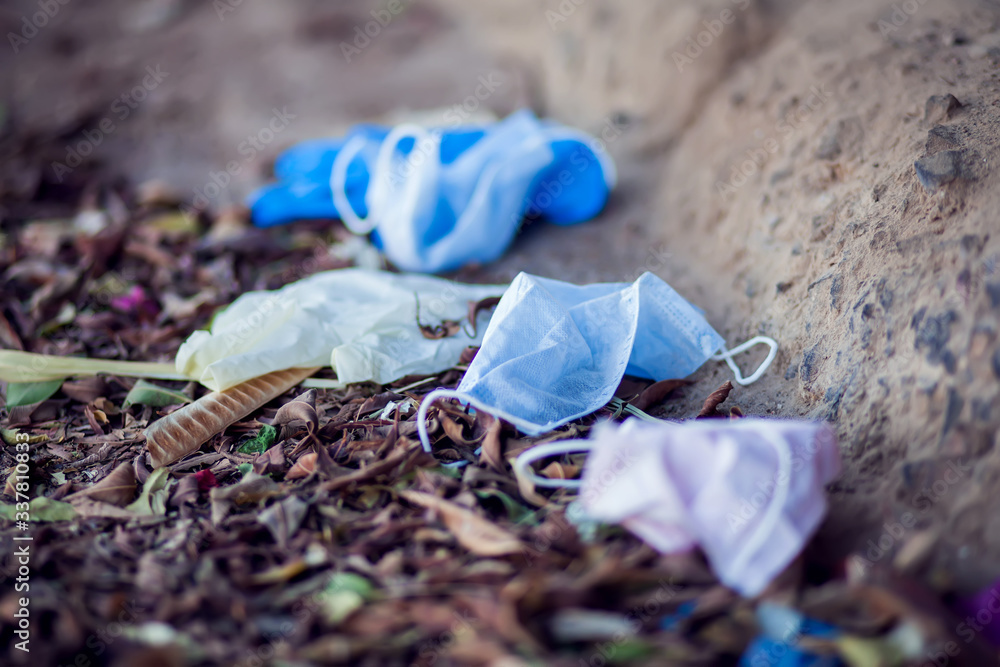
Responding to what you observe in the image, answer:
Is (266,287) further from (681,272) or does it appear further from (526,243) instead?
(681,272)

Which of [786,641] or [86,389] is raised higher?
[786,641]

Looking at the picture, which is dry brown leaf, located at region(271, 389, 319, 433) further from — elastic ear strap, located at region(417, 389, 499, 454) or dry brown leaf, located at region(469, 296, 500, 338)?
dry brown leaf, located at region(469, 296, 500, 338)

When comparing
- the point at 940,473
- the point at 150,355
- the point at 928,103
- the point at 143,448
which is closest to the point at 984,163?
the point at 928,103

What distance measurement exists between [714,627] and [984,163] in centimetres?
143

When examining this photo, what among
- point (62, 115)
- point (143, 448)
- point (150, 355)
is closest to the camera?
point (143, 448)

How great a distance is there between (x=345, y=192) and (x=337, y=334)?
134 cm

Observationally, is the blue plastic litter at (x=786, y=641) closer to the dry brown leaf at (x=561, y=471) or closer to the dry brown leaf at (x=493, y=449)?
the dry brown leaf at (x=561, y=471)

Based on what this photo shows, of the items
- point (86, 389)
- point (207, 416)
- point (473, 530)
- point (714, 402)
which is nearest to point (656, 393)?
point (714, 402)

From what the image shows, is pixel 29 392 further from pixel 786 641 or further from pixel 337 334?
pixel 786 641

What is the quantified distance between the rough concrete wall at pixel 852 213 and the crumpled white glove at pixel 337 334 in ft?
3.34

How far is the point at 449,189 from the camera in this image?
3146mm

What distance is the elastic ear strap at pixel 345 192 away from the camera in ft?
10.7

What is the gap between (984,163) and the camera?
1.75 metres

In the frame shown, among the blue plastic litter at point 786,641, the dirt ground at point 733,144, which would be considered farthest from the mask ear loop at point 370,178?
the blue plastic litter at point 786,641
